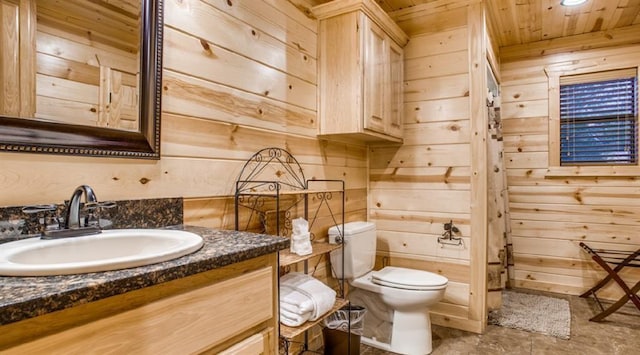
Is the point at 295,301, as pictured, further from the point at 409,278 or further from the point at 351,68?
the point at 351,68

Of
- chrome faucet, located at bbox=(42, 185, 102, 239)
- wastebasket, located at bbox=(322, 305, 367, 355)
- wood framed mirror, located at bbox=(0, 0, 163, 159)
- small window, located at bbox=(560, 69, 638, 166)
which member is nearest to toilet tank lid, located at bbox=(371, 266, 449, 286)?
wastebasket, located at bbox=(322, 305, 367, 355)

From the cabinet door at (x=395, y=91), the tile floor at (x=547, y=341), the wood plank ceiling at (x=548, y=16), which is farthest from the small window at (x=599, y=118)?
the cabinet door at (x=395, y=91)

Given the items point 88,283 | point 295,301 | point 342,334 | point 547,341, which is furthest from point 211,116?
point 547,341

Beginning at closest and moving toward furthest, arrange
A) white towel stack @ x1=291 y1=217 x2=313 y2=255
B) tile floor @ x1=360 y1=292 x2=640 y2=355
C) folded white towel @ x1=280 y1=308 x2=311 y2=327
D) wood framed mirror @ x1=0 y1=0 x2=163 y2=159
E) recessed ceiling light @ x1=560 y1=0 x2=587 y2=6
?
1. wood framed mirror @ x1=0 y1=0 x2=163 y2=159
2. folded white towel @ x1=280 y1=308 x2=311 y2=327
3. white towel stack @ x1=291 y1=217 x2=313 y2=255
4. tile floor @ x1=360 y1=292 x2=640 y2=355
5. recessed ceiling light @ x1=560 y1=0 x2=587 y2=6

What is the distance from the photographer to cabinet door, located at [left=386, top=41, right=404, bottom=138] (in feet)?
8.27

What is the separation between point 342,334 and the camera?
6.57 feet

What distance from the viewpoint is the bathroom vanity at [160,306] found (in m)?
0.58

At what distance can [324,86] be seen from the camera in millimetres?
2246

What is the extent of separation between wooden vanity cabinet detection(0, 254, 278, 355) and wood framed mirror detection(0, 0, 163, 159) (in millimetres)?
580

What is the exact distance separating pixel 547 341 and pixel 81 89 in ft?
9.39

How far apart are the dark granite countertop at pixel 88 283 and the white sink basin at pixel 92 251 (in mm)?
13

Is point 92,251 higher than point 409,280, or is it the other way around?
point 92,251

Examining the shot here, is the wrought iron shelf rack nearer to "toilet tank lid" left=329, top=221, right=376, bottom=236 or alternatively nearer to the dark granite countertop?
"toilet tank lid" left=329, top=221, right=376, bottom=236

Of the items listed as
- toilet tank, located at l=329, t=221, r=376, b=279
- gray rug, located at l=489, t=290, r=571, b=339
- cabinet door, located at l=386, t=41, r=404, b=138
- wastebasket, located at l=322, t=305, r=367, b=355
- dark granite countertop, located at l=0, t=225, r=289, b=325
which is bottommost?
gray rug, located at l=489, t=290, r=571, b=339
